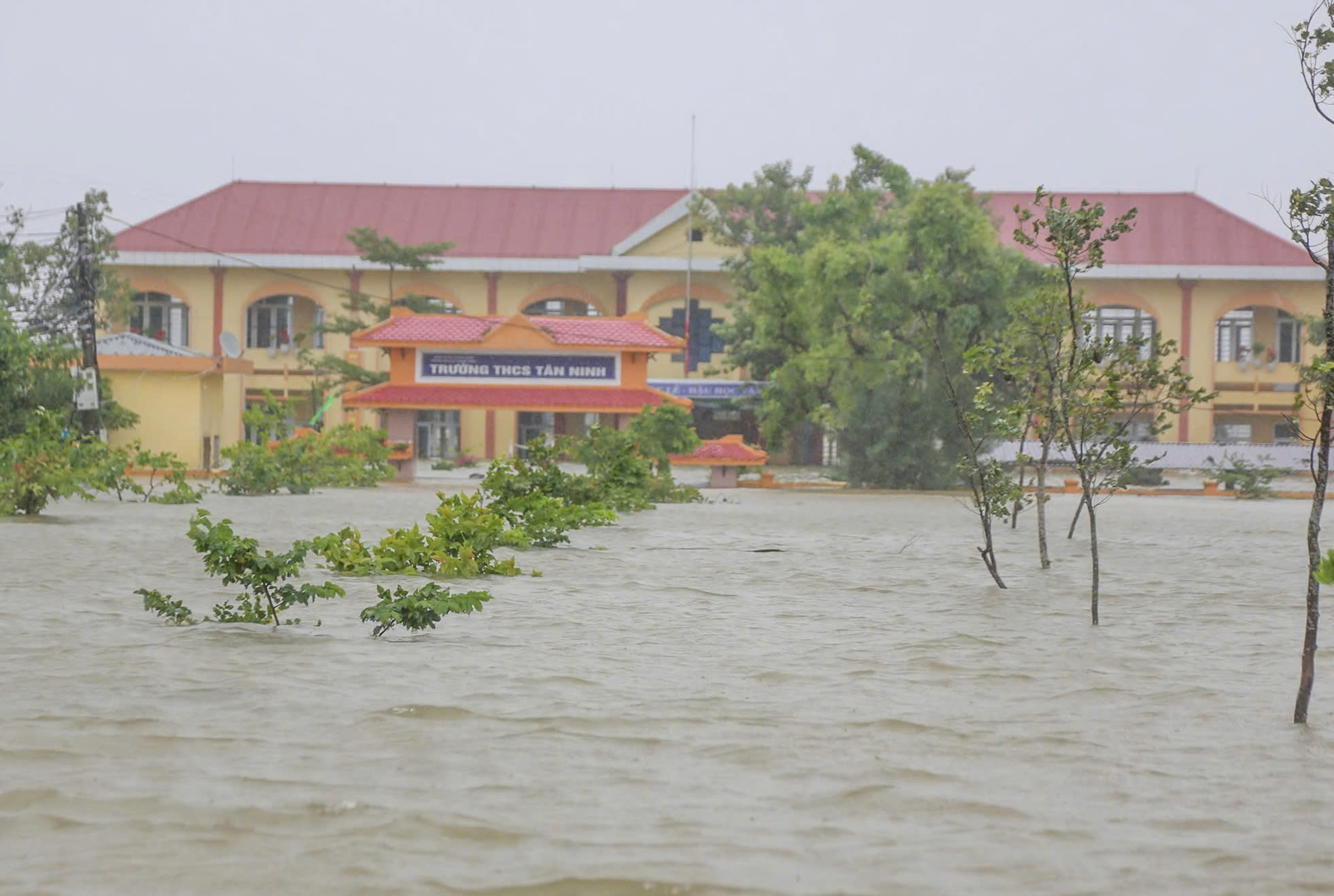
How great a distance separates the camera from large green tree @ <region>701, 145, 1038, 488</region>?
36.0 metres

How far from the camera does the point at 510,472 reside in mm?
18250

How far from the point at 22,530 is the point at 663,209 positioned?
38.4 m

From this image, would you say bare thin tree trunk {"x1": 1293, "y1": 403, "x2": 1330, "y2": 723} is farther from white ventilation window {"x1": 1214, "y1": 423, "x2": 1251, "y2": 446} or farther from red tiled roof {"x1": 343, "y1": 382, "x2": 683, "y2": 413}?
white ventilation window {"x1": 1214, "y1": 423, "x2": 1251, "y2": 446}

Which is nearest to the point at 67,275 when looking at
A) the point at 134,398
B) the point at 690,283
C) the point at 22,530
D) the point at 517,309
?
the point at 134,398

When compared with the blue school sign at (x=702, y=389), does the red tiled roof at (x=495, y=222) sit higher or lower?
higher

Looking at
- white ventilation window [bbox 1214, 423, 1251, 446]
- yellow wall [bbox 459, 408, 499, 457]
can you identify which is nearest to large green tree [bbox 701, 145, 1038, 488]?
yellow wall [bbox 459, 408, 499, 457]

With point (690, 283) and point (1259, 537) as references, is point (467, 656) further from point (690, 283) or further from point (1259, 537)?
point (690, 283)

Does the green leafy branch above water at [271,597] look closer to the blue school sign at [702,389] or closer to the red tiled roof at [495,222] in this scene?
the blue school sign at [702,389]

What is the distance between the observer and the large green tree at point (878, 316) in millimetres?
36031

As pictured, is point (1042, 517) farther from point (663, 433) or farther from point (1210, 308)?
point (1210, 308)

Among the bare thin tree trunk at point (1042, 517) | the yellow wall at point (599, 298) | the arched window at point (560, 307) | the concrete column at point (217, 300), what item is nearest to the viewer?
the bare thin tree trunk at point (1042, 517)

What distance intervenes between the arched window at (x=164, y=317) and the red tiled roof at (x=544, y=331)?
16771mm

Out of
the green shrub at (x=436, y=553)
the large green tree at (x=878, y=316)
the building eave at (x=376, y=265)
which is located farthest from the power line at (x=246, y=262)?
the green shrub at (x=436, y=553)

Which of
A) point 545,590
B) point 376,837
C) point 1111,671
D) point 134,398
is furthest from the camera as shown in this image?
point 134,398
